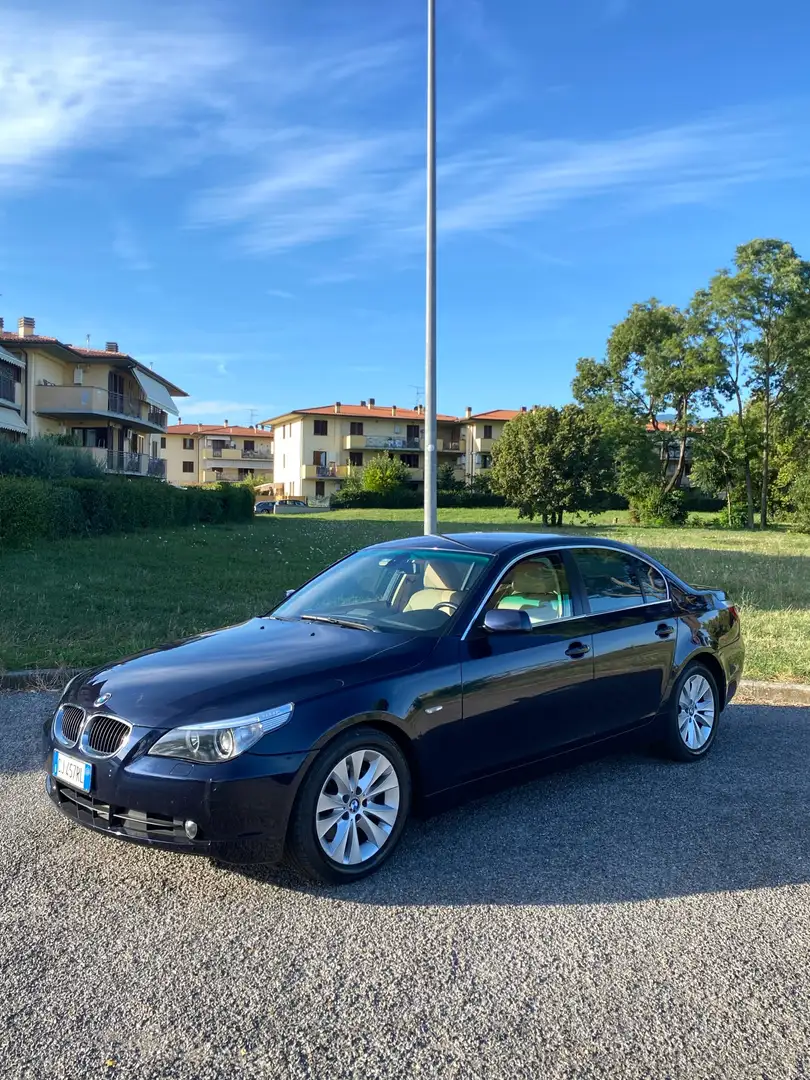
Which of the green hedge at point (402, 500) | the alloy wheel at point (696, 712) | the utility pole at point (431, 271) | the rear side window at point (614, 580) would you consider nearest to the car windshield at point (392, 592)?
the rear side window at point (614, 580)

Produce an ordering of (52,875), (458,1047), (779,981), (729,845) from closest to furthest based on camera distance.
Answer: (458,1047) < (779,981) < (52,875) < (729,845)

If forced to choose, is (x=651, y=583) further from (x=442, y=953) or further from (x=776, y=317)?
(x=776, y=317)

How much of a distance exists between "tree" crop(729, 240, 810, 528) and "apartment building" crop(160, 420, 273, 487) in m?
62.5

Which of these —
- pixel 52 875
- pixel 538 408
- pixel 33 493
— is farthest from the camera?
pixel 538 408

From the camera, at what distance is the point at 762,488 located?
48.9 metres

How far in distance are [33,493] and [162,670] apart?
14.7 meters

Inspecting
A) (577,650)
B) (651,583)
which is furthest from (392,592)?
(651,583)

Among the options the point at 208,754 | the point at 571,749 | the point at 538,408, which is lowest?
the point at 571,749

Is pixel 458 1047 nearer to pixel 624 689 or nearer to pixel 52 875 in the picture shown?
pixel 52 875

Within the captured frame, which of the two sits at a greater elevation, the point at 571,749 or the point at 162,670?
the point at 162,670

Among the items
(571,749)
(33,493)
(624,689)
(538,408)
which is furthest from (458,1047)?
(538,408)

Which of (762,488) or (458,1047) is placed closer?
(458,1047)

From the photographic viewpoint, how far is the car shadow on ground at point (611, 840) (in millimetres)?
3752

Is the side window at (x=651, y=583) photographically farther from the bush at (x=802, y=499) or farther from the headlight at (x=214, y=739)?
the bush at (x=802, y=499)
